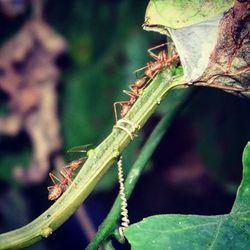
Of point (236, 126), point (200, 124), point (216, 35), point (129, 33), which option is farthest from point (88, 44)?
point (216, 35)

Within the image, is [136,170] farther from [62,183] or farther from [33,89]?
[33,89]

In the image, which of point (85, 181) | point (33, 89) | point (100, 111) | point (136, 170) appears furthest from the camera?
point (100, 111)

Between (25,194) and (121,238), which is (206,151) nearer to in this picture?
(25,194)

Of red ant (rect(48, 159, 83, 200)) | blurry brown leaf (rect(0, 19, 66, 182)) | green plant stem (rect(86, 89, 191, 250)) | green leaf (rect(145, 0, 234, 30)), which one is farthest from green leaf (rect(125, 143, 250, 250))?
blurry brown leaf (rect(0, 19, 66, 182))

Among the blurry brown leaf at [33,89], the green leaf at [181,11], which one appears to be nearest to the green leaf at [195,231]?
the green leaf at [181,11]

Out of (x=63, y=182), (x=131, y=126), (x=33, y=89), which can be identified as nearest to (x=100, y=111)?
(x=33, y=89)

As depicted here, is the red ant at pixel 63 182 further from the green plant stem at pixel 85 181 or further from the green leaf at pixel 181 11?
the green leaf at pixel 181 11
